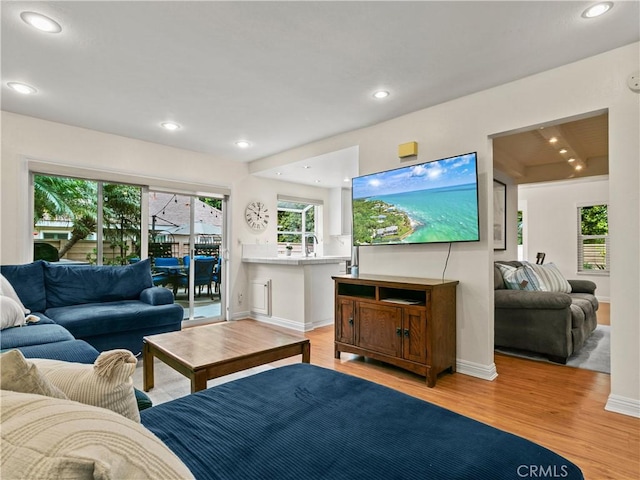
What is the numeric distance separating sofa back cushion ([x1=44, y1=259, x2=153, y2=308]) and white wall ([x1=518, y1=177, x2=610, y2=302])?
7359mm

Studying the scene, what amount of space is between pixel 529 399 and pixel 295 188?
4.65 meters

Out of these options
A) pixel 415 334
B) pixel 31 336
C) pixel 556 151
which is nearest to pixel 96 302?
pixel 31 336

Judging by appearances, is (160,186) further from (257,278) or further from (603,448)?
(603,448)

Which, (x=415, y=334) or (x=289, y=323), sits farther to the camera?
(x=289, y=323)

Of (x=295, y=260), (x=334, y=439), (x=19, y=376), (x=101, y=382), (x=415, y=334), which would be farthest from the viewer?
(x=295, y=260)

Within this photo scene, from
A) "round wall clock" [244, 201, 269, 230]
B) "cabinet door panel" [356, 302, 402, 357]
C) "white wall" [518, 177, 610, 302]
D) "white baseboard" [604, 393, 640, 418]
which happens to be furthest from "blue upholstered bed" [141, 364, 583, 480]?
"white wall" [518, 177, 610, 302]

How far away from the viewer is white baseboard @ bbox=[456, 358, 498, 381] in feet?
9.34

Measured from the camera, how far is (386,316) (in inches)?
118

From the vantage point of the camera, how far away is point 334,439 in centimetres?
104

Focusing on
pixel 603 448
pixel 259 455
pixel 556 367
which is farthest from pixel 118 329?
pixel 556 367

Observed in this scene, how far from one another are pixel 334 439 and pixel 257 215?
467 centimetres

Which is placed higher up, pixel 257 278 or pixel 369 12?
pixel 369 12

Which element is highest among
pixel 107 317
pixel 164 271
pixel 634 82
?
pixel 634 82

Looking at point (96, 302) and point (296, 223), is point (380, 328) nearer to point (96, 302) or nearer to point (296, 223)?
point (96, 302)
